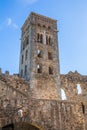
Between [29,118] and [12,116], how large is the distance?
141 cm

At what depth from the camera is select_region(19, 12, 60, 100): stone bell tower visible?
104ft

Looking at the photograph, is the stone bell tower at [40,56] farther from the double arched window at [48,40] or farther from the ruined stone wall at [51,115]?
the ruined stone wall at [51,115]

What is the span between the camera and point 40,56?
1371 inches

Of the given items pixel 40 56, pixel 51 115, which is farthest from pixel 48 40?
pixel 51 115

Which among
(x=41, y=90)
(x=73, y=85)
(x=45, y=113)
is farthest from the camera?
(x=73, y=85)

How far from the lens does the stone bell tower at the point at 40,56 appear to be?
3167 centimetres

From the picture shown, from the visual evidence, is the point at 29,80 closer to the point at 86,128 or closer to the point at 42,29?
the point at 42,29

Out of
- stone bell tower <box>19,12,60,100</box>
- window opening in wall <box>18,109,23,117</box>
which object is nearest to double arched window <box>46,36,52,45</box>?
stone bell tower <box>19,12,60,100</box>

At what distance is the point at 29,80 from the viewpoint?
104 feet

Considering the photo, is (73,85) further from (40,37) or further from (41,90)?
(40,37)

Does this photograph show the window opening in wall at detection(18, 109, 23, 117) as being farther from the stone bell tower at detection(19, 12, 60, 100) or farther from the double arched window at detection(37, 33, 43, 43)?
the double arched window at detection(37, 33, 43, 43)

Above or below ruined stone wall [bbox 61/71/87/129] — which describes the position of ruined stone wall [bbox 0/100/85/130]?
below

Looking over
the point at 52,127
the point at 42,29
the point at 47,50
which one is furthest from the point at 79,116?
the point at 42,29

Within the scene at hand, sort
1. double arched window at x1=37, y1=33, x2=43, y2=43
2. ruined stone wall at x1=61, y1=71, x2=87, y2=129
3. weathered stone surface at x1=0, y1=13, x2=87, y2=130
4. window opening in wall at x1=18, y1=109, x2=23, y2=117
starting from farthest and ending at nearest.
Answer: double arched window at x1=37, y1=33, x2=43, y2=43 < ruined stone wall at x1=61, y1=71, x2=87, y2=129 < weathered stone surface at x1=0, y1=13, x2=87, y2=130 < window opening in wall at x1=18, y1=109, x2=23, y2=117
